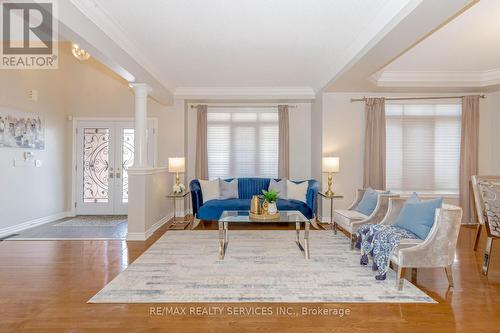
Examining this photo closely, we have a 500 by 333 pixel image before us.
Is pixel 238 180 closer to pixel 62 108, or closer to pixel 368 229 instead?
pixel 368 229

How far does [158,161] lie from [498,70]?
7.07m

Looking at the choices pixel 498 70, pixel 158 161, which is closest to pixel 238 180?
pixel 158 161

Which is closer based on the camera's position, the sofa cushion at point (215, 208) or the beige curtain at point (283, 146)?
the sofa cushion at point (215, 208)

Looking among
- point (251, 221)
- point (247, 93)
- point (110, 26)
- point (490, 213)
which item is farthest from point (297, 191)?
point (110, 26)

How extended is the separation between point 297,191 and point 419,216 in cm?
296

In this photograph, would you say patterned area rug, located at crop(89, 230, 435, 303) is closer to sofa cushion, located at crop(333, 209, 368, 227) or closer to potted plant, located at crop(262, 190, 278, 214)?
sofa cushion, located at crop(333, 209, 368, 227)

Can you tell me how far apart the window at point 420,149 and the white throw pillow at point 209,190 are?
362 cm

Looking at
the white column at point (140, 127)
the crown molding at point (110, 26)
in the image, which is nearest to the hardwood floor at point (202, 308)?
the white column at point (140, 127)

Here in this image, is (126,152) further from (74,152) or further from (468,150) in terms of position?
(468,150)

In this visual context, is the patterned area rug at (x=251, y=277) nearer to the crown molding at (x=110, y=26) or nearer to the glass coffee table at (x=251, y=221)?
the glass coffee table at (x=251, y=221)

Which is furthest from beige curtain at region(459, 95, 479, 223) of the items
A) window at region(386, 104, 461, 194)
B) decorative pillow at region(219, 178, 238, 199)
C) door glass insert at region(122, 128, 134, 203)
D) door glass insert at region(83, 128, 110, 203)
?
door glass insert at region(83, 128, 110, 203)

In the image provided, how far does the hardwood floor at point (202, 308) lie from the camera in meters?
2.31

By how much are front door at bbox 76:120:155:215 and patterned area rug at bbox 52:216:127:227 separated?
0.39 metres

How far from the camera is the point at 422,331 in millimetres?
2268
